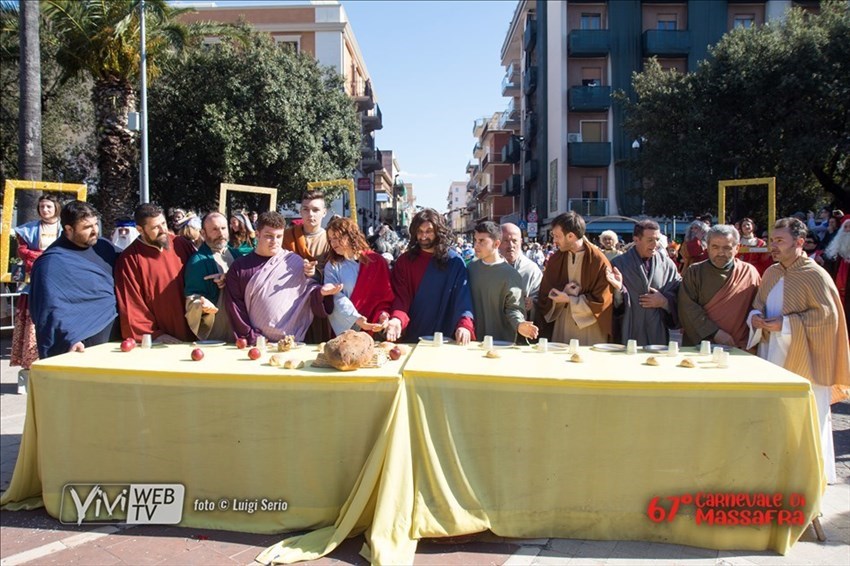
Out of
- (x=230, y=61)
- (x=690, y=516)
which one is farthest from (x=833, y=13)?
(x=690, y=516)

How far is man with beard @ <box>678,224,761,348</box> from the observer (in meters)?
4.29

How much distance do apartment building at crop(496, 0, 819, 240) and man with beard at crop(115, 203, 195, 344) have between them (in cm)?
2667

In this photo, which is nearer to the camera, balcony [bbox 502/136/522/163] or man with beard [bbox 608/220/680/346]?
man with beard [bbox 608/220/680/346]

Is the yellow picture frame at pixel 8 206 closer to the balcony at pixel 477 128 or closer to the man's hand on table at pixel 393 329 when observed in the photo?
the man's hand on table at pixel 393 329

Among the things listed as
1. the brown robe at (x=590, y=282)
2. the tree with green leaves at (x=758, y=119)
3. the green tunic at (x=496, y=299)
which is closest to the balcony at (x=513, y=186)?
the tree with green leaves at (x=758, y=119)

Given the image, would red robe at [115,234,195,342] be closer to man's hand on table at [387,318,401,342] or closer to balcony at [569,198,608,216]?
man's hand on table at [387,318,401,342]

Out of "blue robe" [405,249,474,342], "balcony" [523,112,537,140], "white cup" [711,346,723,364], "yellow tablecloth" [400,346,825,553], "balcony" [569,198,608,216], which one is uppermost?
"balcony" [523,112,537,140]

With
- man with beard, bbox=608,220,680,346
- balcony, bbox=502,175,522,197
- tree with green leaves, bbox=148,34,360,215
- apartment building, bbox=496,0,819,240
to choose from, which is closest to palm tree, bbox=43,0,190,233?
tree with green leaves, bbox=148,34,360,215

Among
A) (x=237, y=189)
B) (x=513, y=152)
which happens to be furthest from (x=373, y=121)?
(x=237, y=189)

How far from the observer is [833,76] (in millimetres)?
16656

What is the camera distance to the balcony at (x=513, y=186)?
4196 centimetres

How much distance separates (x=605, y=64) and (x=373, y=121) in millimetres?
16485

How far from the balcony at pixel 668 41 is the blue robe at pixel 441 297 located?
94.4 feet

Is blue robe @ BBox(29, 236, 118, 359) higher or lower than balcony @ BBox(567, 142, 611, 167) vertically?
lower
